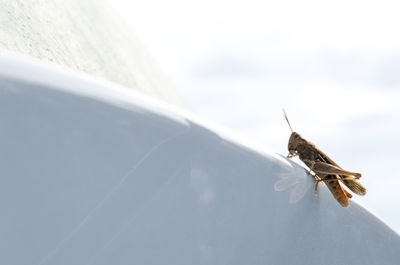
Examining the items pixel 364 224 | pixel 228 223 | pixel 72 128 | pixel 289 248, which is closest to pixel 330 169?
pixel 364 224

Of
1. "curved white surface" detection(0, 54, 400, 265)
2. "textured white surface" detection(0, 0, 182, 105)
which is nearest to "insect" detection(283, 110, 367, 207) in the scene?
"curved white surface" detection(0, 54, 400, 265)

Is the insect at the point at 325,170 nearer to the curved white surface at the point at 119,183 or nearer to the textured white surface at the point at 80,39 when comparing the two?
the curved white surface at the point at 119,183

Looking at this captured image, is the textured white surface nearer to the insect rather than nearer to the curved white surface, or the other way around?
the curved white surface

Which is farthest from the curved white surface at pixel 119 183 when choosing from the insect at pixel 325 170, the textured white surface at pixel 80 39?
the textured white surface at pixel 80 39

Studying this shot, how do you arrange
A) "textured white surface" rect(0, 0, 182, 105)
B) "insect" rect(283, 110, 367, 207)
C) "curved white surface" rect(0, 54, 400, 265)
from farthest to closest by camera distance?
"textured white surface" rect(0, 0, 182, 105) < "insect" rect(283, 110, 367, 207) < "curved white surface" rect(0, 54, 400, 265)

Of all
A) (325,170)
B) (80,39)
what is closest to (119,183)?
(325,170)

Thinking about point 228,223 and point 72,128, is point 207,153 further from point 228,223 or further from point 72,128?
point 72,128
